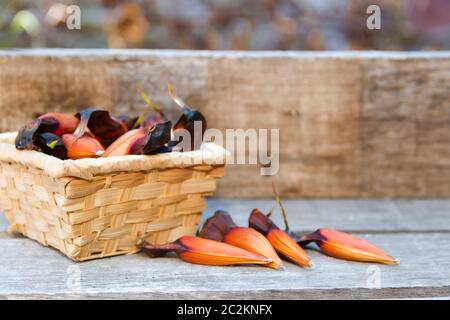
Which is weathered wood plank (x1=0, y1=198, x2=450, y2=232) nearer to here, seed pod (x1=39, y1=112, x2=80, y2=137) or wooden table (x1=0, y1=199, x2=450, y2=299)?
wooden table (x1=0, y1=199, x2=450, y2=299)

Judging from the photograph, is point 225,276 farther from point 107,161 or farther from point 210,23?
point 210,23

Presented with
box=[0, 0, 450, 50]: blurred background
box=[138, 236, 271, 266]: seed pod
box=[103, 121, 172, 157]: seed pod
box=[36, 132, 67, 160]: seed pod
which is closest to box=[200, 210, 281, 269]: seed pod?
box=[138, 236, 271, 266]: seed pod

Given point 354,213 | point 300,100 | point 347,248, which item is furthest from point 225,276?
point 300,100

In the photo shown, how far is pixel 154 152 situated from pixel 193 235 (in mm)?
172

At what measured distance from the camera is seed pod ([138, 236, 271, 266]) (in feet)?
3.57

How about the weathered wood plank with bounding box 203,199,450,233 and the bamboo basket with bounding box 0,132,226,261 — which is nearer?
the bamboo basket with bounding box 0,132,226,261

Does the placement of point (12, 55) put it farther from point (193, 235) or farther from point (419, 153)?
point (419, 153)

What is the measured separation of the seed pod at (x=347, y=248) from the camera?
1.13 meters

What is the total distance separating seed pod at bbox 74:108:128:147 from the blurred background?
1.21m

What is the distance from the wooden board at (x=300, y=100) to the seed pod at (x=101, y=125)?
14.4 inches

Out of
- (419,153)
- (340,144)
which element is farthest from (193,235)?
(419,153)

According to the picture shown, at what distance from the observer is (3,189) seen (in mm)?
1270

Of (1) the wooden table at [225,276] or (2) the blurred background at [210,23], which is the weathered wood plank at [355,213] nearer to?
(1) the wooden table at [225,276]
